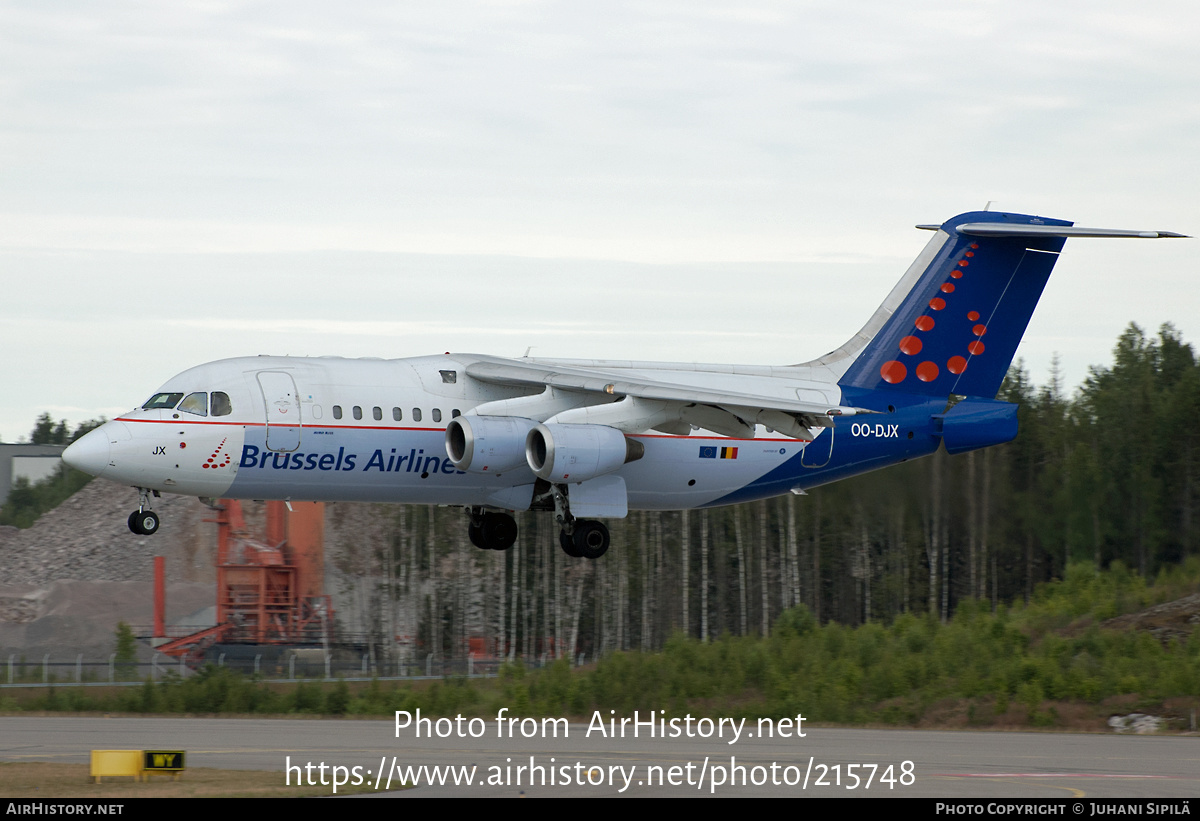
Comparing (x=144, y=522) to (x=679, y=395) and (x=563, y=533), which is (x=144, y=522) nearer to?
(x=563, y=533)

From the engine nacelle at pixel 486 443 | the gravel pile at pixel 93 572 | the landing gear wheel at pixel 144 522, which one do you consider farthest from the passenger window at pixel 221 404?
the gravel pile at pixel 93 572

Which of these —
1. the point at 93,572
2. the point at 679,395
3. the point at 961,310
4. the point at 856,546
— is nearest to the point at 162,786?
the point at 679,395

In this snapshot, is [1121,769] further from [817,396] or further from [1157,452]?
[1157,452]

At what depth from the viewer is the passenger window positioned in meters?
23.5

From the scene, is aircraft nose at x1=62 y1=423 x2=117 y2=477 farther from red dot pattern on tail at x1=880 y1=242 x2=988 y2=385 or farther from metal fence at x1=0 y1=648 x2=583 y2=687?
metal fence at x1=0 y1=648 x2=583 y2=687

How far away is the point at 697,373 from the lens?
2688 centimetres

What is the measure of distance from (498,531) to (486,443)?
3.46 metres

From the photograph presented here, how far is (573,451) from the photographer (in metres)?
24.2

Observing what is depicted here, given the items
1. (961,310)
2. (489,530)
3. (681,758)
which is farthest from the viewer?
(961,310)

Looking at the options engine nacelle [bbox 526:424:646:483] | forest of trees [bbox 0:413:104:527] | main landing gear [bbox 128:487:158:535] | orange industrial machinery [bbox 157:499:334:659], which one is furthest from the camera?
forest of trees [bbox 0:413:104:527]

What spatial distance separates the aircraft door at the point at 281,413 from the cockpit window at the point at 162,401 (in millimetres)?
1267

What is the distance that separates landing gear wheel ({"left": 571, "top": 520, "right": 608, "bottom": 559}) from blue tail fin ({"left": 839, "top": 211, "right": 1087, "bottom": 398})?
5.49 metres

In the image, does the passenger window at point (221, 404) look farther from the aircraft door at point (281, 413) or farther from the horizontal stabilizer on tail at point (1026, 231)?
the horizontal stabilizer on tail at point (1026, 231)

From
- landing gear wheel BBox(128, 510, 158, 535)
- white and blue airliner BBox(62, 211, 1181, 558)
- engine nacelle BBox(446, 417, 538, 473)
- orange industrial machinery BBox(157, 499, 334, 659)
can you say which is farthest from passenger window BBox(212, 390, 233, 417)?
orange industrial machinery BBox(157, 499, 334, 659)
